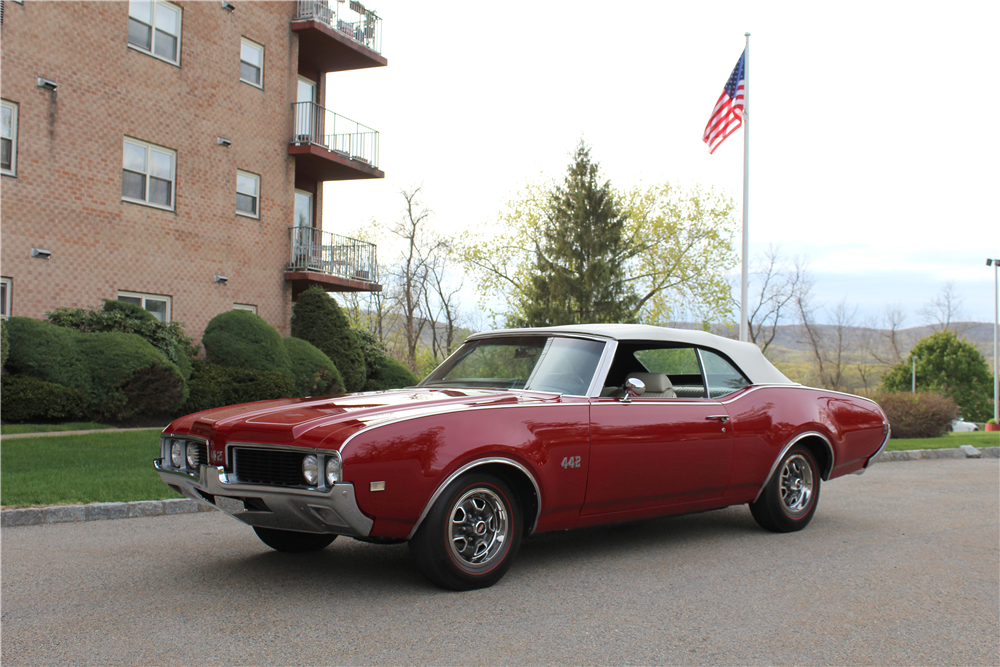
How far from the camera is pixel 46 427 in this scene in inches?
532

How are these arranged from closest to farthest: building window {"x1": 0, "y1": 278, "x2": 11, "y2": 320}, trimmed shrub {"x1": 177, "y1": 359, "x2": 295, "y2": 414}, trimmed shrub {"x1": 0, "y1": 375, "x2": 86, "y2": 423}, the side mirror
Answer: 1. the side mirror
2. trimmed shrub {"x1": 0, "y1": 375, "x2": 86, "y2": 423}
3. building window {"x1": 0, "y1": 278, "x2": 11, "y2": 320}
4. trimmed shrub {"x1": 177, "y1": 359, "x2": 295, "y2": 414}

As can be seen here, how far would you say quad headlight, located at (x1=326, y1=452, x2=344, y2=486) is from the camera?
441cm

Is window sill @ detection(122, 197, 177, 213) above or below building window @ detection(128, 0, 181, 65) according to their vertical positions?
below

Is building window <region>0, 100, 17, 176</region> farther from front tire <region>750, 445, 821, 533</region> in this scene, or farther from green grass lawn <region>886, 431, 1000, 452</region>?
green grass lawn <region>886, 431, 1000, 452</region>

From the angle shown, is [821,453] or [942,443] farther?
[942,443]

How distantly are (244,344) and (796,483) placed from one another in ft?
47.1

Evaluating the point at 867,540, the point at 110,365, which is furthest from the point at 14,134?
the point at 867,540

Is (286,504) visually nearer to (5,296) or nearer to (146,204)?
(5,296)

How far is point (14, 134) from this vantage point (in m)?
15.9

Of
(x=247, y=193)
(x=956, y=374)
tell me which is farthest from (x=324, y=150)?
(x=956, y=374)

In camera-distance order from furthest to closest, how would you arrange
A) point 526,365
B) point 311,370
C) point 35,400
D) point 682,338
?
point 311,370 < point 35,400 < point 682,338 < point 526,365

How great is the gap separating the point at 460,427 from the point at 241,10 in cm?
1955

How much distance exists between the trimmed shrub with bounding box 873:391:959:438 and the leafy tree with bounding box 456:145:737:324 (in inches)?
579

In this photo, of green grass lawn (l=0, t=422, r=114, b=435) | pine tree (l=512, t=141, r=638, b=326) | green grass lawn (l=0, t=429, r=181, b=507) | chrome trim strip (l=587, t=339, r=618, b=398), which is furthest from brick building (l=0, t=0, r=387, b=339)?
chrome trim strip (l=587, t=339, r=618, b=398)
